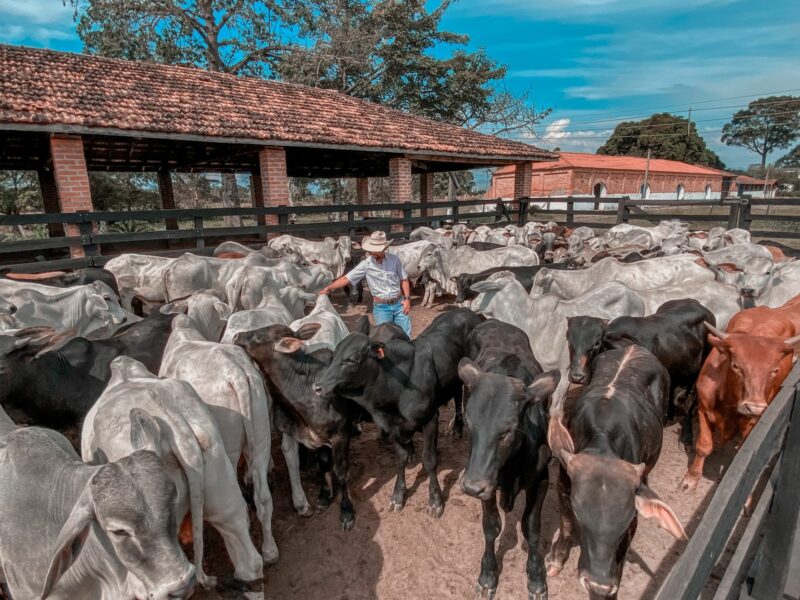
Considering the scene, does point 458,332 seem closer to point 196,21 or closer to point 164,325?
point 164,325

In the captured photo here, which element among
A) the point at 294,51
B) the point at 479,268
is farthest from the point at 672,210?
the point at 479,268

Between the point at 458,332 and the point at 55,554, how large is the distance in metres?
3.58

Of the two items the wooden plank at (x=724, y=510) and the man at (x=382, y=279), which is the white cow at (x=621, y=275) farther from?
the wooden plank at (x=724, y=510)

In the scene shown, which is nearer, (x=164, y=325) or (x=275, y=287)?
(x=164, y=325)

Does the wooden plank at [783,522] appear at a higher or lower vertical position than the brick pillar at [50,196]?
lower

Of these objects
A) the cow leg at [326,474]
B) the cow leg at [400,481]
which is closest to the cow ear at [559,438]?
the cow leg at [400,481]

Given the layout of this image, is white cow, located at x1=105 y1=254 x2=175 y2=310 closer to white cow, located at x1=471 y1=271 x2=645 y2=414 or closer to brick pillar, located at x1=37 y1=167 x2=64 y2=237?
white cow, located at x1=471 y1=271 x2=645 y2=414

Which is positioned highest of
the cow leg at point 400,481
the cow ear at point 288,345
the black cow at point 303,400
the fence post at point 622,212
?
the fence post at point 622,212

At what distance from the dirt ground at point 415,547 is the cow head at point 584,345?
98 cm

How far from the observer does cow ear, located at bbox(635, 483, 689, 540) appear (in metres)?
2.12

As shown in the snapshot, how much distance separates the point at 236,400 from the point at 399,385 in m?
1.31

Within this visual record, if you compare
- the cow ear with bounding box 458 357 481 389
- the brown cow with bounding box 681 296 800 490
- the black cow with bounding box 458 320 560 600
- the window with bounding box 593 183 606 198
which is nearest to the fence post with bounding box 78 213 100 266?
the black cow with bounding box 458 320 560 600

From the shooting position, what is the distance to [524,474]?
3135 mm

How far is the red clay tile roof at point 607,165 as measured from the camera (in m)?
39.2
